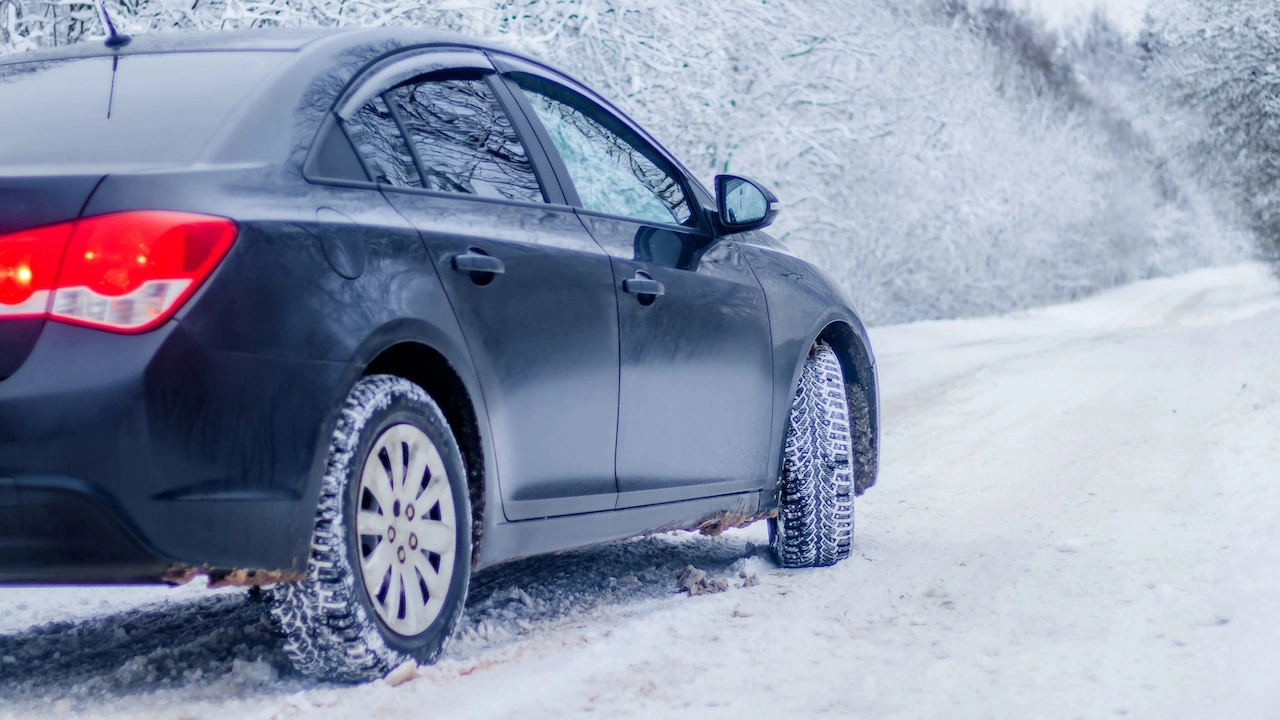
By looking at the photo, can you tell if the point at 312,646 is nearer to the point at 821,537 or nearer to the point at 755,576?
the point at 755,576

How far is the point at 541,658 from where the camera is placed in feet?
12.2

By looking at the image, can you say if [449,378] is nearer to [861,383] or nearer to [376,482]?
[376,482]

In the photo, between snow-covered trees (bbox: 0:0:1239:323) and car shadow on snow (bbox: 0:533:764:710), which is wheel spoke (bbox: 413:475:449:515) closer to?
car shadow on snow (bbox: 0:533:764:710)

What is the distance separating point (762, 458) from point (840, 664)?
152cm

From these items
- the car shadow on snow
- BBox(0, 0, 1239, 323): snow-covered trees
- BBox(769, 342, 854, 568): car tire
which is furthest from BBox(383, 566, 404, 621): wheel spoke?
BBox(0, 0, 1239, 323): snow-covered trees

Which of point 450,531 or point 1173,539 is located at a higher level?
point 450,531

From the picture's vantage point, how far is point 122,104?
344cm

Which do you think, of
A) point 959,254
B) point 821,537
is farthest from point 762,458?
point 959,254

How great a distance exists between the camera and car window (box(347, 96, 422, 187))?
3572 millimetres

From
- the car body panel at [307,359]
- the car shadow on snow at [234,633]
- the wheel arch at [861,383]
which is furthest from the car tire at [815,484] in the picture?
the car body panel at [307,359]

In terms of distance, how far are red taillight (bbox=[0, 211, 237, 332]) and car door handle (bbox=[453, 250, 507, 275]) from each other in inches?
29.2

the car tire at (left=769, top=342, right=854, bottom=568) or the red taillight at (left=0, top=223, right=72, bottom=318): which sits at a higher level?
the red taillight at (left=0, top=223, right=72, bottom=318)

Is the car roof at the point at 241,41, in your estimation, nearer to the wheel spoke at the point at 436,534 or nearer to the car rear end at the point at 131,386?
the car rear end at the point at 131,386

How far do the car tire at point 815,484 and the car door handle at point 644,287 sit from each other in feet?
3.61
